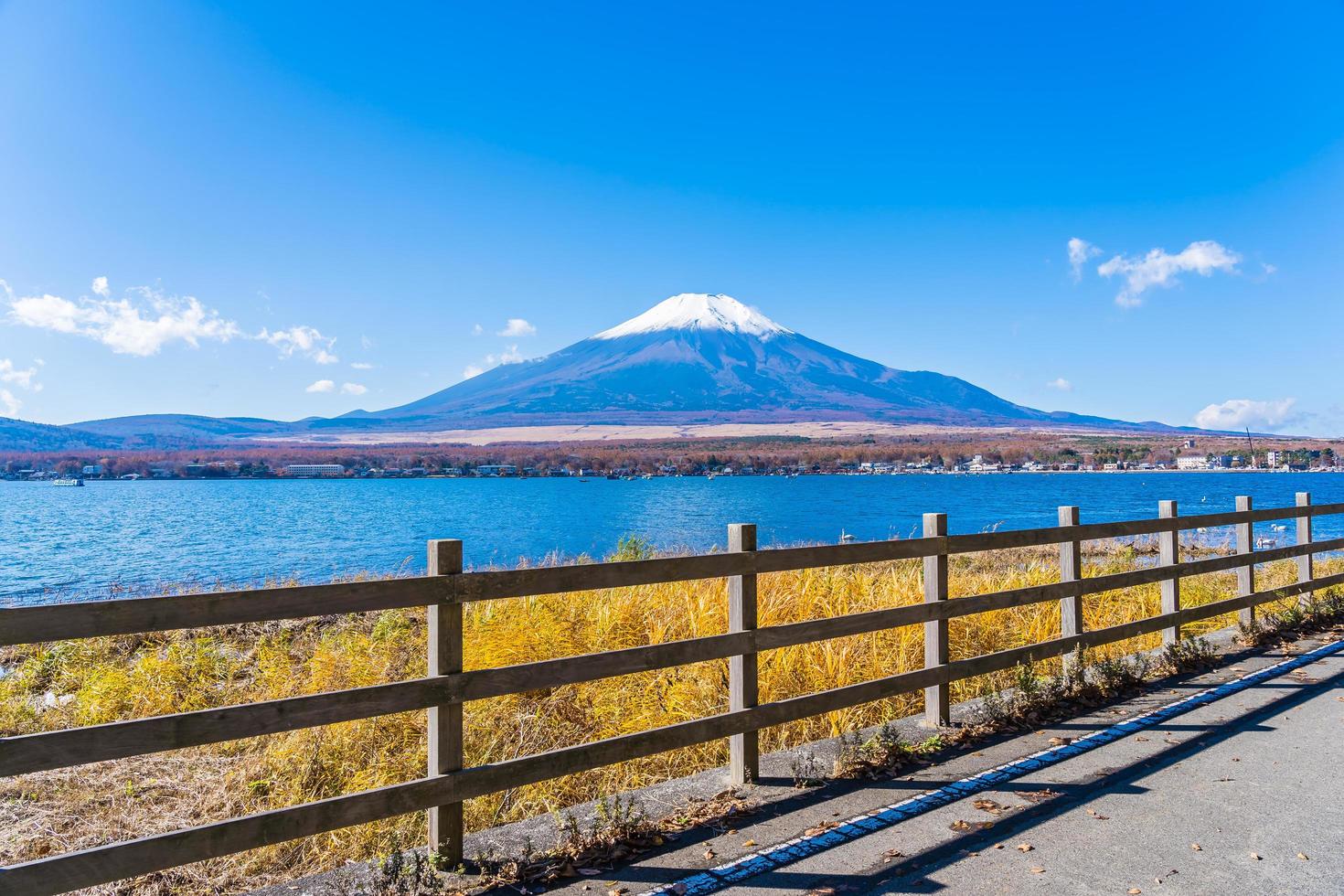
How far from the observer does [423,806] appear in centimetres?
383

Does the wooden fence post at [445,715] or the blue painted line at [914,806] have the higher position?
the wooden fence post at [445,715]

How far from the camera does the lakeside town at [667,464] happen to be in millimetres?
170625

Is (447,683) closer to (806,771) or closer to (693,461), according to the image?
(806,771)

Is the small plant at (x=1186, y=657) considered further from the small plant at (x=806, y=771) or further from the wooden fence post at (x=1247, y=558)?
the small plant at (x=806, y=771)

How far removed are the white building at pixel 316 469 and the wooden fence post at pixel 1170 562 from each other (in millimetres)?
182852

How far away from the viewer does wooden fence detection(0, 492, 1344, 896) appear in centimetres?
310

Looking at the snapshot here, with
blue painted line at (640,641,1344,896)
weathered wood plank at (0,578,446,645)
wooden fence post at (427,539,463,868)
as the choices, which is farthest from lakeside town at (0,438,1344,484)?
weathered wood plank at (0,578,446,645)

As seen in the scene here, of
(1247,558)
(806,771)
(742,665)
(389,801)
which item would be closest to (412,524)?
(1247,558)

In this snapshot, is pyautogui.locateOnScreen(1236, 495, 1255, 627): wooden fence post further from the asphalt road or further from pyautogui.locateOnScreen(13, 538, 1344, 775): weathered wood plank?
pyautogui.locateOnScreen(13, 538, 1344, 775): weathered wood plank

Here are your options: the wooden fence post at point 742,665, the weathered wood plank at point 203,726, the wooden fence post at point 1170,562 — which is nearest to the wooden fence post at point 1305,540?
the wooden fence post at point 1170,562

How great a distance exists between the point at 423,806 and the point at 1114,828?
344 centimetres

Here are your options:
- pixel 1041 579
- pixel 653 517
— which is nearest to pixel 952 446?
pixel 653 517

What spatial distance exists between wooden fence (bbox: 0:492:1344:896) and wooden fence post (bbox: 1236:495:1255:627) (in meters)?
4.29

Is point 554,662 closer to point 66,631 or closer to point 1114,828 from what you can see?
point 66,631
